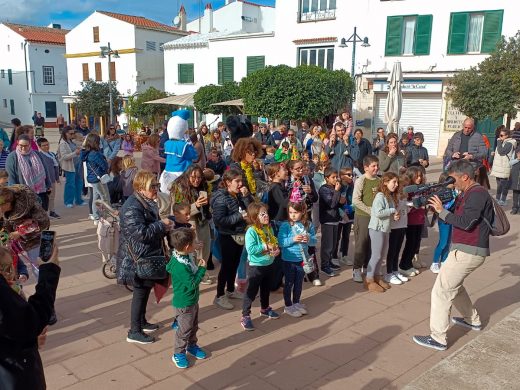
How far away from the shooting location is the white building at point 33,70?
4497 cm

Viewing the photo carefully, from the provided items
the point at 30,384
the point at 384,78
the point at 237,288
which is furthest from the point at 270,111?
the point at 30,384

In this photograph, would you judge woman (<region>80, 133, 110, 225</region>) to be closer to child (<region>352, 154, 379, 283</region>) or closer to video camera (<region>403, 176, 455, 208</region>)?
child (<region>352, 154, 379, 283</region>)

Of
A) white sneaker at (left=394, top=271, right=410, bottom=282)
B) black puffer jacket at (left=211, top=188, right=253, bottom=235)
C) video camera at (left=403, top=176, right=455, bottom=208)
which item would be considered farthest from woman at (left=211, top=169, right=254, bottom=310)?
white sneaker at (left=394, top=271, right=410, bottom=282)

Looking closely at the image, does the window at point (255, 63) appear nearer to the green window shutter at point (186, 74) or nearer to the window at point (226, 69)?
the window at point (226, 69)

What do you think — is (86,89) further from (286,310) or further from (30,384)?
(30,384)

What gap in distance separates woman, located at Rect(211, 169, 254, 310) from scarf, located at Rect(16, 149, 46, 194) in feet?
13.2

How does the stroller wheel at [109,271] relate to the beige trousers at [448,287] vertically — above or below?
below

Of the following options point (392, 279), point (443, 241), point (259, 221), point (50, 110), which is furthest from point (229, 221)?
point (50, 110)

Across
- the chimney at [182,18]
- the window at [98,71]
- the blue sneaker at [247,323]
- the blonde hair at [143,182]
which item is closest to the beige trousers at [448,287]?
the blue sneaker at [247,323]

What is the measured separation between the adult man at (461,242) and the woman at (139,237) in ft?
8.61

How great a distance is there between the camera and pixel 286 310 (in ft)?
17.2

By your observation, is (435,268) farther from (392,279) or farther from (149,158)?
(149,158)

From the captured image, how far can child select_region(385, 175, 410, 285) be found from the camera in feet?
19.9

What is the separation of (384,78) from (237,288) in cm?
1895
